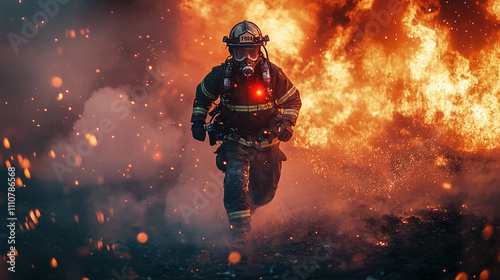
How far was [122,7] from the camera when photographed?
814 centimetres

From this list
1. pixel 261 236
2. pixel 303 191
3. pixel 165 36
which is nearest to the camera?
pixel 261 236

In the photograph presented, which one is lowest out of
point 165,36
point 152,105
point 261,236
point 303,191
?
point 261,236

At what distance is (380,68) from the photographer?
28.5 ft

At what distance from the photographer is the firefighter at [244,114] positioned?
525 cm

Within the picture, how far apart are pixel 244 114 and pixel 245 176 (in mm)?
774

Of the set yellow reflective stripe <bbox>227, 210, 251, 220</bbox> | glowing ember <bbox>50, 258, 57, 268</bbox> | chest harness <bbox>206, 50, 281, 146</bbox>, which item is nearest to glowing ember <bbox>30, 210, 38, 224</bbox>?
glowing ember <bbox>50, 258, 57, 268</bbox>

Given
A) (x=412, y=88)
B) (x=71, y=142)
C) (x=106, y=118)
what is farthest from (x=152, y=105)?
(x=412, y=88)

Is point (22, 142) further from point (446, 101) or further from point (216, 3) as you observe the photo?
point (446, 101)

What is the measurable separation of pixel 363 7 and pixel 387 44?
0.86 m

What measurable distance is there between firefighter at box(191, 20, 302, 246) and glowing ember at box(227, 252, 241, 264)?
0.51 feet

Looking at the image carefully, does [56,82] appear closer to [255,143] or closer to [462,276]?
[255,143]

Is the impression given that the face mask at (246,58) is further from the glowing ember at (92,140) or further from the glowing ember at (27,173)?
the glowing ember at (27,173)

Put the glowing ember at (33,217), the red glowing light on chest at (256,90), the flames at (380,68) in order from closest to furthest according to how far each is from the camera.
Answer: the red glowing light on chest at (256,90), the glowing ember at (33,217), the flames at (380,68)

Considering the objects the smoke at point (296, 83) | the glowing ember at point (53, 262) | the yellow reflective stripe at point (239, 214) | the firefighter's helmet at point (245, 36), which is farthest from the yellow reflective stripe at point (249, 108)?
the glowing ember at point (53, 262)
